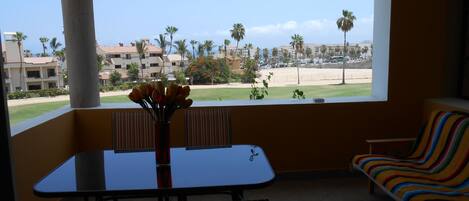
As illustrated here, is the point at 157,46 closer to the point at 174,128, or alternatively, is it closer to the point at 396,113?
the point at 174,128

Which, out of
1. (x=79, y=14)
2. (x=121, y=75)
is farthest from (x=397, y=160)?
(x=121, y=75)

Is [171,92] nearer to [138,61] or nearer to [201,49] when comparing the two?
[138,61]

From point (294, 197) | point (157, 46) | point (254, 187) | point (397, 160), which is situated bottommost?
point (294, 197)

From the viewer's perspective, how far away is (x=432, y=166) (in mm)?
3008

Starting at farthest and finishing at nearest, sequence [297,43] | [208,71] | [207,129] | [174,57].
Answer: [174,57] → [297,43] → [208,71] → [207,129]

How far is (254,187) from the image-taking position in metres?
1.85

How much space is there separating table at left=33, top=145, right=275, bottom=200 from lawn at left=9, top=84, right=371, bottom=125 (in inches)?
29.4

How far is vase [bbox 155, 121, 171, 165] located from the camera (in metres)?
2.19

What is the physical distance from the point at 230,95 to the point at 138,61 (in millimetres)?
2212

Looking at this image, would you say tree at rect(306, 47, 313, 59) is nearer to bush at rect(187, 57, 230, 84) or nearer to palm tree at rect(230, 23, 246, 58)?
palm tree at rect(230, 23, 246, 58)

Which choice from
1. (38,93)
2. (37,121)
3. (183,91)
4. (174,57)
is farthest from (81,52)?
(38,93)

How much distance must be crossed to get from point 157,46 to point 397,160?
5168 mm

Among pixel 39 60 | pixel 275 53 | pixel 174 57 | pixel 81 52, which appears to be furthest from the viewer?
pixel 174 57

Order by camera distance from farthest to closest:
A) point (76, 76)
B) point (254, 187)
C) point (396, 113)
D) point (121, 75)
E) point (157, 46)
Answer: point (121, 75) < point (157, 46) < point (396, 113) < point (76, 76) < point (254, 187)
